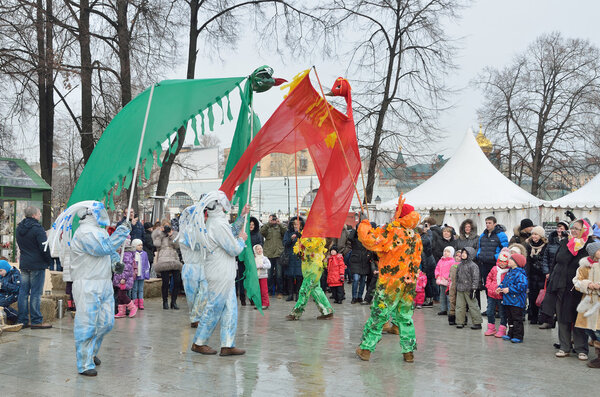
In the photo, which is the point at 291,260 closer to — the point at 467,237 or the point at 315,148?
the point at 467,237

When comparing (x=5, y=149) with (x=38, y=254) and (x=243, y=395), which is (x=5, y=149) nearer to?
(x=38, y=254)

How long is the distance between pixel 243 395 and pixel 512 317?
14.7 feet

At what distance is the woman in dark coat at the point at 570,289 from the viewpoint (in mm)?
7293

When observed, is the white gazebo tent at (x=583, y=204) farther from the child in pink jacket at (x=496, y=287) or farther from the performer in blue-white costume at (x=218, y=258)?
the performer in blue-white costume at (x=218, y=258)

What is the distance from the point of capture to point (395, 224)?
6922 mm

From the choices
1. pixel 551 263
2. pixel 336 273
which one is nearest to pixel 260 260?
pixel 336 273

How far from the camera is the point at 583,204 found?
699 inches

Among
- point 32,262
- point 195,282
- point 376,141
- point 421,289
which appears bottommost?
point 421,289

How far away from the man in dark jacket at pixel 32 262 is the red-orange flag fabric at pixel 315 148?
307 cm

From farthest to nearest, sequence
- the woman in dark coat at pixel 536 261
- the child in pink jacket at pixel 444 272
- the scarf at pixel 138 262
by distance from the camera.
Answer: the scarf at pixel 138 262 < the child in pink jacket at pixel 444 272 < the woman in dark coat at pixel 536 261

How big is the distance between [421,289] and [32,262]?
6861 mm

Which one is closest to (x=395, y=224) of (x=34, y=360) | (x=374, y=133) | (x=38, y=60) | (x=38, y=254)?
(x=34, y=360)

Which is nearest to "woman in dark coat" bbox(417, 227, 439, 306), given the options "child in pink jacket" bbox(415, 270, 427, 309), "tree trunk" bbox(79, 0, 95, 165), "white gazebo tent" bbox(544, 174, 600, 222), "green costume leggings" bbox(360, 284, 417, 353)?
"child in pink jacket" bbox(415, 270, 427, 309)

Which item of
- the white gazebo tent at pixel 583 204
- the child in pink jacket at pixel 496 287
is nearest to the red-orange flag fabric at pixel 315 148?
the child in pink jacket at pixel 496 287
